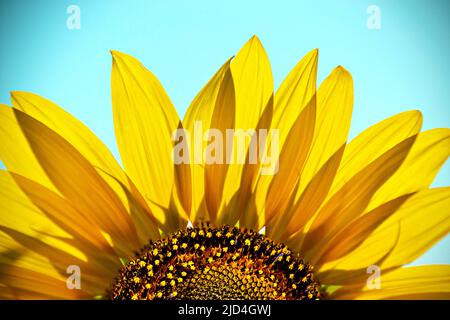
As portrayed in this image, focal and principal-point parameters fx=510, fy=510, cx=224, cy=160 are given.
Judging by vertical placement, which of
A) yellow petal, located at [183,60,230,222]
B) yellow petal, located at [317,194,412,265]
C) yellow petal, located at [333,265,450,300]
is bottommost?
yellow petal, located at [333,265,450,300]

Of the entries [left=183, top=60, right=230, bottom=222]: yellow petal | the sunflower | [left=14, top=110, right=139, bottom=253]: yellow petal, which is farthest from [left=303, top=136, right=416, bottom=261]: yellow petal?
[left=14, top=110, right=139, bottom=253]: yellow petal

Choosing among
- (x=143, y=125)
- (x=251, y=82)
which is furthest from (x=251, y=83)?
(x=143, y=125)

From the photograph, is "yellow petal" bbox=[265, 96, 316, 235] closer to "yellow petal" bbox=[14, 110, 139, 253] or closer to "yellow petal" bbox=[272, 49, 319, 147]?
"yellow petal" bbox=[272, 49, 319, 147]

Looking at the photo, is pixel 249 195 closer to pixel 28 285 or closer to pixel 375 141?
pixel 375 141

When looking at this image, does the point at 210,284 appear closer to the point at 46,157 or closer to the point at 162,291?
the point at 162,291

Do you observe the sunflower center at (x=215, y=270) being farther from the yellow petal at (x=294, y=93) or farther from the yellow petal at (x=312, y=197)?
the yellow petal at (x=294, y=93)

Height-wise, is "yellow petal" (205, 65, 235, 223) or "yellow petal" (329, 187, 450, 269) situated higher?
"yellow petal" (205, 65, 235, 223)

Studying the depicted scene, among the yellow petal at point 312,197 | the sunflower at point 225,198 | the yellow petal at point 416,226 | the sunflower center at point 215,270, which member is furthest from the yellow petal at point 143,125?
the yellow petal at point 416,226
